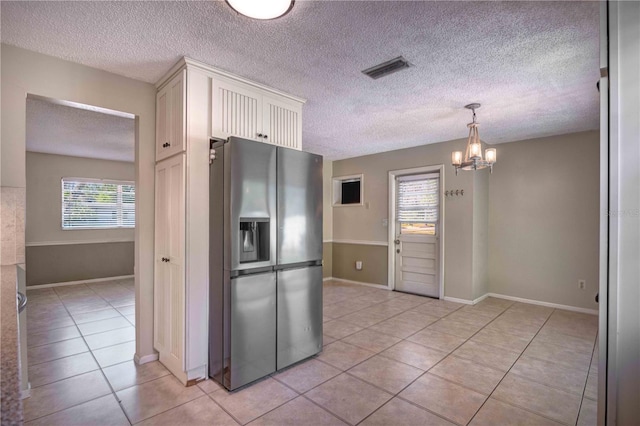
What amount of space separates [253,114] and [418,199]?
347 cm

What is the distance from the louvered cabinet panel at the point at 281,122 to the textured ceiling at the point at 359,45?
0.16 meters

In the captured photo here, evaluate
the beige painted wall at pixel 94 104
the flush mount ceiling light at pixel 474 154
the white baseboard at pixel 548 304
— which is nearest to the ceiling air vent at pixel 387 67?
the flush mount ceiling light at pixel 474 154

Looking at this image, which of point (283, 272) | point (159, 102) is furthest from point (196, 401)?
point (159, 102)

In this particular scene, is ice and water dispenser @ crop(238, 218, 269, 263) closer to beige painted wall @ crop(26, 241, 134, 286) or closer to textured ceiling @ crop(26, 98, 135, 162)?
textured ceiling @ crop(26, 98, 135, 162)

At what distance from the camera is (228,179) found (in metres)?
2.33

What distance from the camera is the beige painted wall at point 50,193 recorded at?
219 inches

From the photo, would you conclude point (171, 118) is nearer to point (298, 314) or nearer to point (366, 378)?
point (298, 314)

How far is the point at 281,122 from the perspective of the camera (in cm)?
299

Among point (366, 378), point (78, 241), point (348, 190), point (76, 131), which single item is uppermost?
point (76, 131)

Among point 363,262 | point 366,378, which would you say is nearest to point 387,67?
point 366,378

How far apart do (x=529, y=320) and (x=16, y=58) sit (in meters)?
5.64

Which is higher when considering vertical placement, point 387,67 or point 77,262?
point 387,67

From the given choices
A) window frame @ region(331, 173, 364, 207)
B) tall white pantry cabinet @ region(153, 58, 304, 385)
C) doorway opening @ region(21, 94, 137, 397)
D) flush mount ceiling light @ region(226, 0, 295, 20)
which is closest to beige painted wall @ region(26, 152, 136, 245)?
doorway opening @ region(21, 94, 137, 397)

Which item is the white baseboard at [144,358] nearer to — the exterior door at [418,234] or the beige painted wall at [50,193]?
the exterior door at [418,234]
